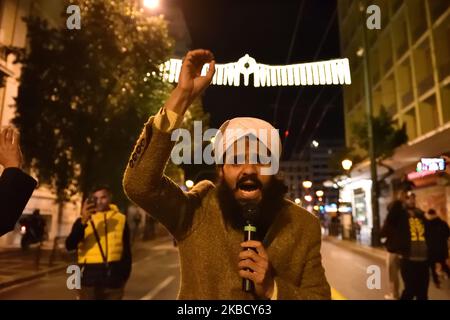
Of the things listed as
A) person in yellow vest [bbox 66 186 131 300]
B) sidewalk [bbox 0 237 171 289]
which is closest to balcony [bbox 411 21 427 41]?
sidewalk [bbox 0 237 171 289]

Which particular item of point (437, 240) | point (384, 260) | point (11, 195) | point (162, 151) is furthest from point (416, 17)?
point (11, 195)

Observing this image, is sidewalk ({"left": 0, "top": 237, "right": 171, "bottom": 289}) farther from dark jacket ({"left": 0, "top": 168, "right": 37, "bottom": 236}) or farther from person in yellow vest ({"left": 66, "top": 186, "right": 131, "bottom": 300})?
dark jacket ({"left": 0, "top": 168, "right": 37, "bottom": 236})

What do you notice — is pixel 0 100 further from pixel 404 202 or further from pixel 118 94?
pixel 404 202

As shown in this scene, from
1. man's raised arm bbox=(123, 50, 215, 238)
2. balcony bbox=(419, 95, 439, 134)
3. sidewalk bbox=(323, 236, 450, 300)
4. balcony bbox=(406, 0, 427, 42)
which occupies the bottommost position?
sidewalk bbox=(323, 236, 450, 300)

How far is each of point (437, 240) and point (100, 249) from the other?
16.5 feet

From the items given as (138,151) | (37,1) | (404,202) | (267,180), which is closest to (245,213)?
(267,180)

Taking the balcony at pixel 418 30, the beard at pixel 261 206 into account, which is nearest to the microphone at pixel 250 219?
the beard at pixel 261 206

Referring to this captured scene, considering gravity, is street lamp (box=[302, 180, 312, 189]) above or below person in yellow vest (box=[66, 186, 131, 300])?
above

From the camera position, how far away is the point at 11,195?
159 cm

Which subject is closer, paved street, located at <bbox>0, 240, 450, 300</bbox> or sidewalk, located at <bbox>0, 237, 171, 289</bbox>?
paved street, located at <bbox>0, 240, 450, 300</bbox>

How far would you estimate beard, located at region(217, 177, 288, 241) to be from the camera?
152cm

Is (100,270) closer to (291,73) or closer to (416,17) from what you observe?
(291,73)

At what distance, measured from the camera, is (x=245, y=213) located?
4.69 ft

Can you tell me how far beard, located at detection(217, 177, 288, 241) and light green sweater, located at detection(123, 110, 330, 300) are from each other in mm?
26
